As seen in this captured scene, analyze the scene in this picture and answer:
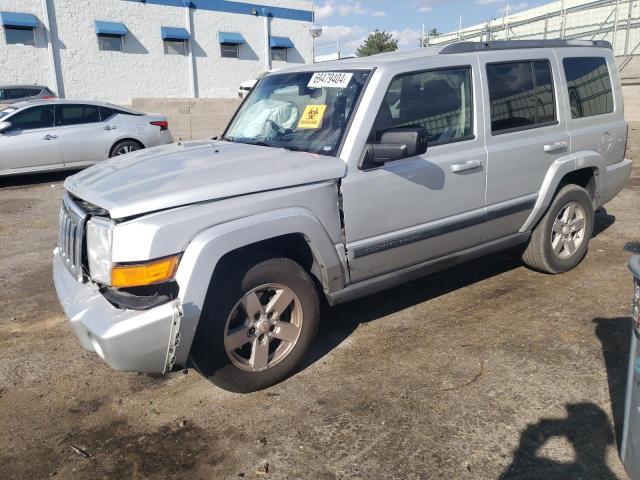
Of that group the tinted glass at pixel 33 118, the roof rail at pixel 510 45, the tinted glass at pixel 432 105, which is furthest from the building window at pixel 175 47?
the tinted glass at pixel 432 105

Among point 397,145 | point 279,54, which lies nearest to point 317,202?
point 397,145

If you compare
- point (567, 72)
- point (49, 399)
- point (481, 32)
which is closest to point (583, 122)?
point (567, 72)

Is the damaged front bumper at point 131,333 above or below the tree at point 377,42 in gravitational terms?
below

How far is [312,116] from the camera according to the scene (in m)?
3.74

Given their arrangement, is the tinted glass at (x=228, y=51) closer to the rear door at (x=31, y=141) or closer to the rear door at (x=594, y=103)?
the rear door at (x=31, y=141)

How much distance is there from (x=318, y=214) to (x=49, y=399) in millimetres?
1949

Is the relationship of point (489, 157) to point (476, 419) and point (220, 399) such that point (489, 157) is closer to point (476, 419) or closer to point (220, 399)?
point (476, 419)

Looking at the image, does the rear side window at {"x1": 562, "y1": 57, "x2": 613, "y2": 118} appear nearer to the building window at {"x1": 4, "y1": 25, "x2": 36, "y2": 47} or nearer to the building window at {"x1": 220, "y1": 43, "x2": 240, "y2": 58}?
the building window at {"x1": 4, "y1": 25, "x2": 36, "y2": 47}

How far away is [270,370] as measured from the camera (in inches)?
128

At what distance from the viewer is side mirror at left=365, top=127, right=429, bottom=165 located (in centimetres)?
328

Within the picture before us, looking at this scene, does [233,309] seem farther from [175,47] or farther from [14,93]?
[175,47]

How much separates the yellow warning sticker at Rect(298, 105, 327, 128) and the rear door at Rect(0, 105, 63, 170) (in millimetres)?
7735

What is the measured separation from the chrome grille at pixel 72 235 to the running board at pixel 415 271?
147 centimetres

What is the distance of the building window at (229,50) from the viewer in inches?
981
